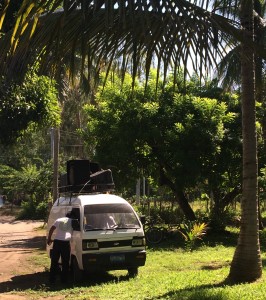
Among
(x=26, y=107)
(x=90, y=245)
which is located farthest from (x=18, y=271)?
(x=26, y=107)

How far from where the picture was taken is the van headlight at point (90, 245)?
10359mm

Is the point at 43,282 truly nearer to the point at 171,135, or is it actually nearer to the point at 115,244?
the point at 115,244

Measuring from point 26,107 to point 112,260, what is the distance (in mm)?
3857

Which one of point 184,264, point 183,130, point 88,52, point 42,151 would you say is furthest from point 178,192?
point 42,151

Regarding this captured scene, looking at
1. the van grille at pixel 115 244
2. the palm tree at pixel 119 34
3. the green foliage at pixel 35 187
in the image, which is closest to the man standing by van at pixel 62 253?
the van grille at pixel 115 244

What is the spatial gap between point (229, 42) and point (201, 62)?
344mm

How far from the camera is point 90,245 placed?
10406 millimetres

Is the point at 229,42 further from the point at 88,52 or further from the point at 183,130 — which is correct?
the point at 183,130

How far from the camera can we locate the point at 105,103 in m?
19.8

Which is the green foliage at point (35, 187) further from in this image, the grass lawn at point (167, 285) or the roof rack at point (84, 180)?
the roof rack at point (84, 180)

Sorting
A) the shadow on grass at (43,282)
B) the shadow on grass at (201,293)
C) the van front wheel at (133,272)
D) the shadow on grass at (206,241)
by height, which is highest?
the shadow on grass at (201,293)

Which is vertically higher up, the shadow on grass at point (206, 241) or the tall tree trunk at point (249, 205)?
the tall tree trunk at point (249, 205)

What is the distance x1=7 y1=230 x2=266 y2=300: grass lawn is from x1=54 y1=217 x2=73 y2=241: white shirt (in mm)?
1080

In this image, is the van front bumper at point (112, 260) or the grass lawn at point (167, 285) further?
the van front bumper at point (112, 260)
